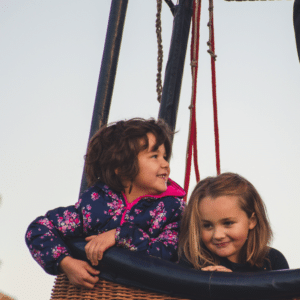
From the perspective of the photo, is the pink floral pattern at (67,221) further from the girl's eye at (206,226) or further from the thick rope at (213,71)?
the thick rope at (213,71)

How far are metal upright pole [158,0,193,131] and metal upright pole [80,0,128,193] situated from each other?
221 millimetres

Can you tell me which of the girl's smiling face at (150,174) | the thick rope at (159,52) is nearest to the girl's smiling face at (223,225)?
the girl's smiling face at (150,174)

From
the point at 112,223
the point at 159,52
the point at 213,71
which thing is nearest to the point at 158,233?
the point at 112,223

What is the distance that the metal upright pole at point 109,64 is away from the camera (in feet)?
5.29

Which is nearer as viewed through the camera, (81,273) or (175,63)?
(81,273)

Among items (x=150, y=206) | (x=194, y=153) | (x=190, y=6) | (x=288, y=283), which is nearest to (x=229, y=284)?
(x=288, y=283)

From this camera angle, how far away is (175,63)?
180cm

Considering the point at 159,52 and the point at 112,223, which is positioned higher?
the point at 159,52

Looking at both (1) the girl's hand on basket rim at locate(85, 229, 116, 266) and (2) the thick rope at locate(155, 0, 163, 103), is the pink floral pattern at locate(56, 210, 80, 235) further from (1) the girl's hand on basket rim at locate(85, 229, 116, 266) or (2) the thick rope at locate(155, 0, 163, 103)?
(2) the thick rope at locate(155, 0, 163, 103)

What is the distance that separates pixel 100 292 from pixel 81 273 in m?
0.06

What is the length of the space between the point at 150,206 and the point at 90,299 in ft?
1.21

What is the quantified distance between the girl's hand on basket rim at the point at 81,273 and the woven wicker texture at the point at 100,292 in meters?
0.02

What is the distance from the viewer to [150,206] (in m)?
1.29

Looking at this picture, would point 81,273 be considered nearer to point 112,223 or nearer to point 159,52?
point 112,223
